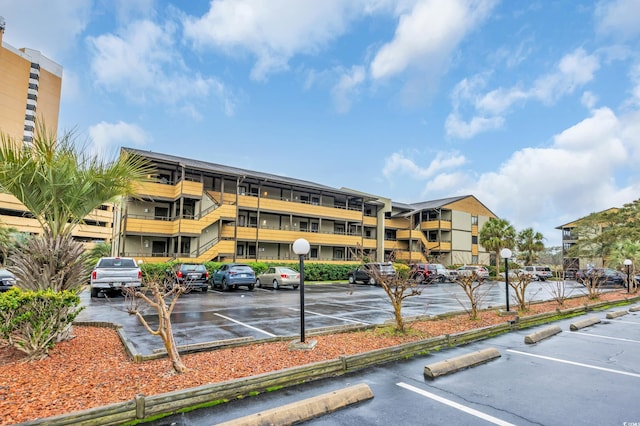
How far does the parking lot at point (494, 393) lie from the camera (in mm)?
3857

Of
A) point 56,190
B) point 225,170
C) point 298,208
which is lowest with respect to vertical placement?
point 56,190

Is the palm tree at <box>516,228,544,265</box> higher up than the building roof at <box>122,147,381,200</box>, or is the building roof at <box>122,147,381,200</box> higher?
the building roof at <box>122,147,381,200</box>

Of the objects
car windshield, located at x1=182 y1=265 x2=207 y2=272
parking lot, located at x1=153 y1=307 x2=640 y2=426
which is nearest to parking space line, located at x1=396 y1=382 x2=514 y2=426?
parking lot, located at x1=153 y1=307 x2=640 y2=426

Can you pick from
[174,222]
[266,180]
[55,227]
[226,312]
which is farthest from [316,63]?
[55,227]

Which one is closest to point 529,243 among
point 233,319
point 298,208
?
point 298,208

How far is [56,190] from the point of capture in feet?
18.4

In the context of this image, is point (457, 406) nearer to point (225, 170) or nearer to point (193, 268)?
point (193, 268)

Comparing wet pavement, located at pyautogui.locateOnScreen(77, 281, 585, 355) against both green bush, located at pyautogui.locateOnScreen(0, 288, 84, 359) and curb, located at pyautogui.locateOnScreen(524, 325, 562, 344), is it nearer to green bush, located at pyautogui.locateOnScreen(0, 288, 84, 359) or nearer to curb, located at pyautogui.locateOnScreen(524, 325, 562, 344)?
green bush, located at pyautogui.locateOnScreen(0, 288, 84, 359)

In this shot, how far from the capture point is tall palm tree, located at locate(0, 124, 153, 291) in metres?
5.32

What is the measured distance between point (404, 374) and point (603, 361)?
390 centimetres

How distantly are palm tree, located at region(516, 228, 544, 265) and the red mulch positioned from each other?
47.5 meters

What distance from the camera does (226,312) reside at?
1137 cm

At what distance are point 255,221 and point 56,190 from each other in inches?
1037

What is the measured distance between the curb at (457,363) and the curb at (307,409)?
131 centimetres
